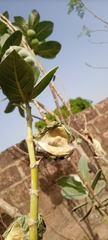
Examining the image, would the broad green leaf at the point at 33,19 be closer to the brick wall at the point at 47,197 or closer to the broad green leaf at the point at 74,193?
the brick wall at the point at 47,197

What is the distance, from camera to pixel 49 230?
1279 millimetres

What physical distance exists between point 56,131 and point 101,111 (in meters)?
1.20

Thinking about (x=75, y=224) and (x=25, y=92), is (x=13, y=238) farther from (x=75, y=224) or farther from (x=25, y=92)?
(x=75, y=224)

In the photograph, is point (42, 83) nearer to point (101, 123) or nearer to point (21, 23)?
point (21, 23)

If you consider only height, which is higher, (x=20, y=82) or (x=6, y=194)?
(x=20, y=82)

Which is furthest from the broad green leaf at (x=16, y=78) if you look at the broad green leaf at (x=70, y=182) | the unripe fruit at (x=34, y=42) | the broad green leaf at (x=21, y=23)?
the broad green leaf at (x=21, y=23)

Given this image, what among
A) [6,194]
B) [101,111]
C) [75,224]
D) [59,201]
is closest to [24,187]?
[6,194]

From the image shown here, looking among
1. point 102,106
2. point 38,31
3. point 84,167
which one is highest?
point 38,31

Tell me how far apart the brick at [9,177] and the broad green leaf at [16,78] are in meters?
0.95

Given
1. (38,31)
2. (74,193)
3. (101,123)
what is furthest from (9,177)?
(38,31)

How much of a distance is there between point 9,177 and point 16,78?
3.31ft

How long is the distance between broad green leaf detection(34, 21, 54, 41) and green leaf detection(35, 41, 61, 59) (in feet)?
0.27

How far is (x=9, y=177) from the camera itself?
129 cm

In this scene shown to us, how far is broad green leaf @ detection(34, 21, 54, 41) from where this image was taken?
1278mm
